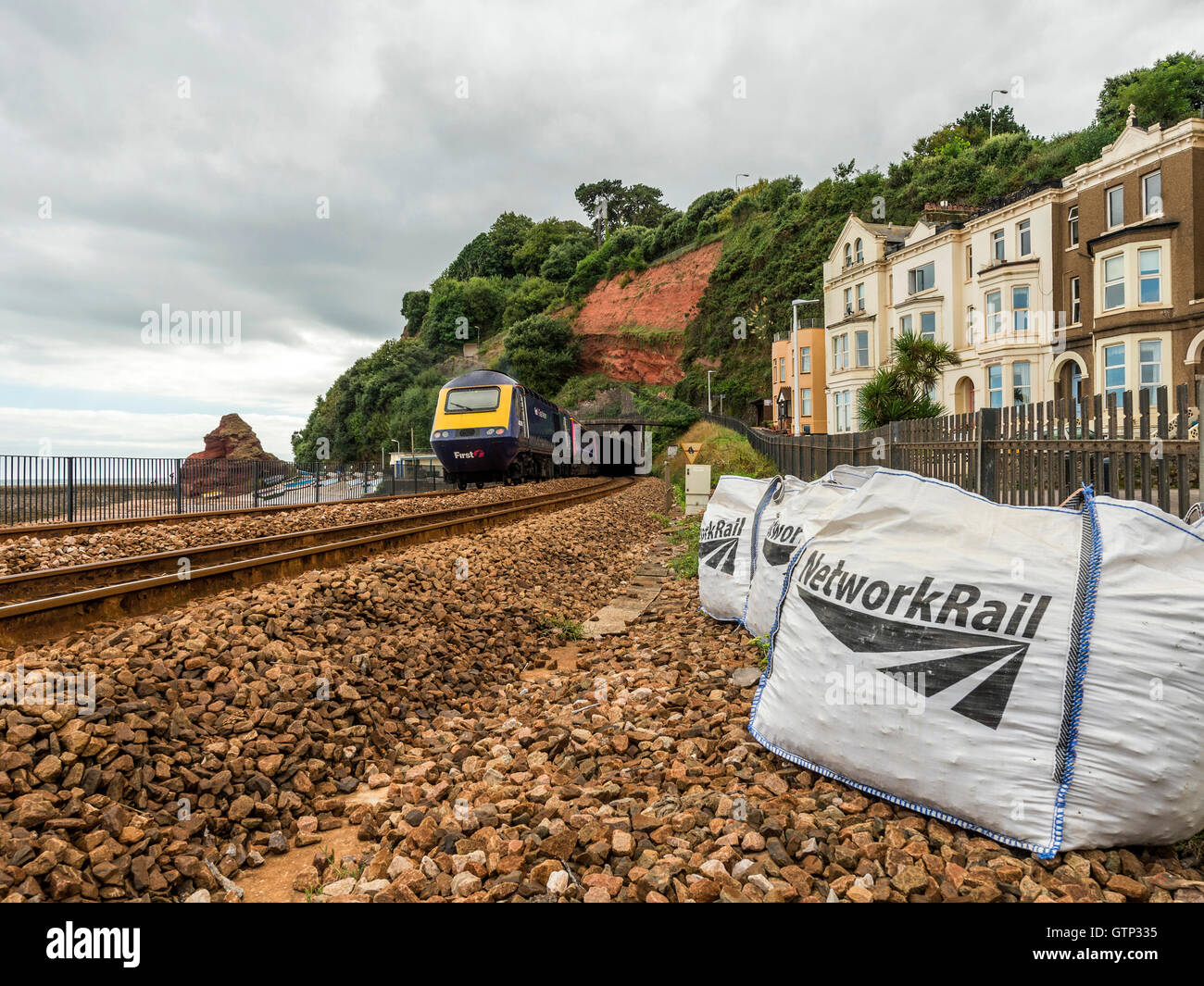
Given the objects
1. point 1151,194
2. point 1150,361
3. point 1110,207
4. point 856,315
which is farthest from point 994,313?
point 856,315

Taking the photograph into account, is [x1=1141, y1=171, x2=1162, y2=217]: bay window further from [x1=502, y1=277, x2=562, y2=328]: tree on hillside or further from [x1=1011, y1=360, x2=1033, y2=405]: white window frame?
[x1=502, y1=277, x2=562, y2=328]: tree on hillside

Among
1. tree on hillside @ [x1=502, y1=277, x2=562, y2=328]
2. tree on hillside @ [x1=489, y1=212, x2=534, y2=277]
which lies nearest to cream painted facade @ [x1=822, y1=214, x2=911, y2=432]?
tree on hillside @ [x1=502, y1=277, x2=562, y2=328]

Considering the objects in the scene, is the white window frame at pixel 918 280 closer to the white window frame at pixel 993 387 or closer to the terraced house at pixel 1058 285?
the terraced house at pixel 1058 285

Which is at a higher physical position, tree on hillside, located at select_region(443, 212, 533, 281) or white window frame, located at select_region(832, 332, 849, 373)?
tree on hillside, located at select_region(443, 212, 533, 281)

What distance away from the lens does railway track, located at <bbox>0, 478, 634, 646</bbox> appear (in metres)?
5.00

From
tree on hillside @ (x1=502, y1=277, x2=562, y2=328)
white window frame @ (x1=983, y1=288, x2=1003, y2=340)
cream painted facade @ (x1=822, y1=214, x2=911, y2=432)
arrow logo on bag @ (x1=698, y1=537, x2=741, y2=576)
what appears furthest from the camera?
tree on hillside @ (x1=502, y1=277, x2=562, y2=328)

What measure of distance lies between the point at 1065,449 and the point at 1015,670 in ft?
13.1

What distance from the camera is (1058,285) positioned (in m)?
26.0

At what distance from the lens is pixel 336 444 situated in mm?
90750

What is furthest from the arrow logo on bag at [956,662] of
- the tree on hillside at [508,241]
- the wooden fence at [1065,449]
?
the tree on hillside at [508,241]

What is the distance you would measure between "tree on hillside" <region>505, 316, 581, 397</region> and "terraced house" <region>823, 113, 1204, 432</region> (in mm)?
38373

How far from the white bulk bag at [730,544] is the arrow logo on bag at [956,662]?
2.64m

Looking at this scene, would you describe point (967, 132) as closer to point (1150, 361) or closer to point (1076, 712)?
point (1150, 361)

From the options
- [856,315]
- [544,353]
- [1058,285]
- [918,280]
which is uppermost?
[544,353]
